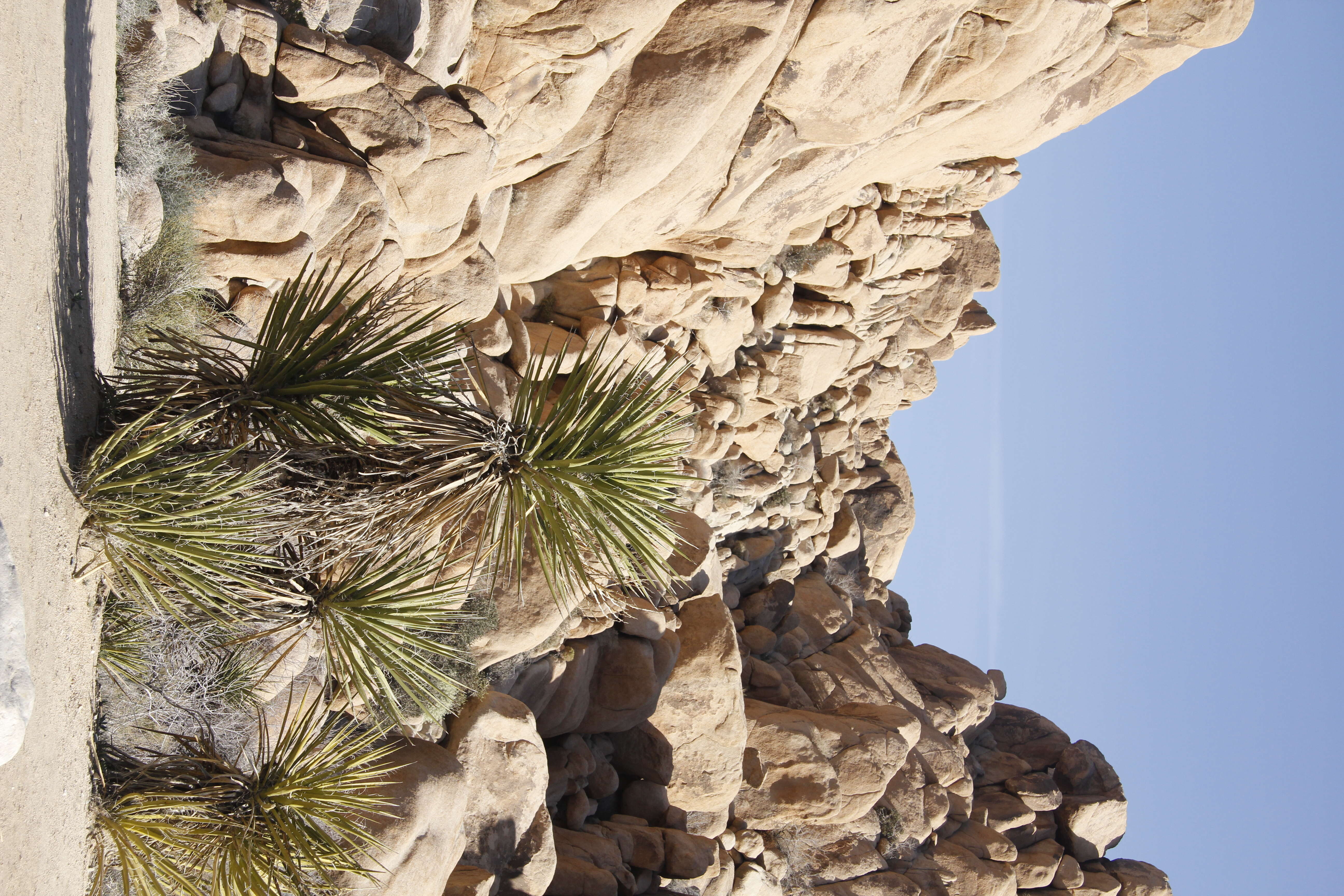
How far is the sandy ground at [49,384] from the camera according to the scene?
4.91 metres

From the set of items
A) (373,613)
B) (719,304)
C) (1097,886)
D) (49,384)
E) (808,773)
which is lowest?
(1097,886)

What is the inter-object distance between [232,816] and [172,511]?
2.10 meters

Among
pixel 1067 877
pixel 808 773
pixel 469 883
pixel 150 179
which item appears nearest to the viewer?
pixel 150 179

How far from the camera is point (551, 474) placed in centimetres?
577

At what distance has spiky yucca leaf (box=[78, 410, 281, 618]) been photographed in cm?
538

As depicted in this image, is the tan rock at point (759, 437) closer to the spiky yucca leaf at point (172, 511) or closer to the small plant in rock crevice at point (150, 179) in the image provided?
the small plant in rock crevice at point (150, 179)

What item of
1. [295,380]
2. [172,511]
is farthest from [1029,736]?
[172,511]

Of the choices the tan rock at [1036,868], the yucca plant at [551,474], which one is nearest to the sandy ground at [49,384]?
the yucca plant at [551,474]

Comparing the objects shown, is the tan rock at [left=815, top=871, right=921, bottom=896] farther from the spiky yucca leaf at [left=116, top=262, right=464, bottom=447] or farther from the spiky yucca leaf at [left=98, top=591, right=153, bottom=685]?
the spiky yucca leaf at [left=116, top=262, right=464, bottom=447]

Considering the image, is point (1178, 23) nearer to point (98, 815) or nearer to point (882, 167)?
point (882, 167)

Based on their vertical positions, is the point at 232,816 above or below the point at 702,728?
above

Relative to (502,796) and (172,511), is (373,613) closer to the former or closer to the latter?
(172,511)

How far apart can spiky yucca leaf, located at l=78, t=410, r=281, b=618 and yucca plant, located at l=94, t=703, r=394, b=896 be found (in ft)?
3.95

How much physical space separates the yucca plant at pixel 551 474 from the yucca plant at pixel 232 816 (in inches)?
74.0
